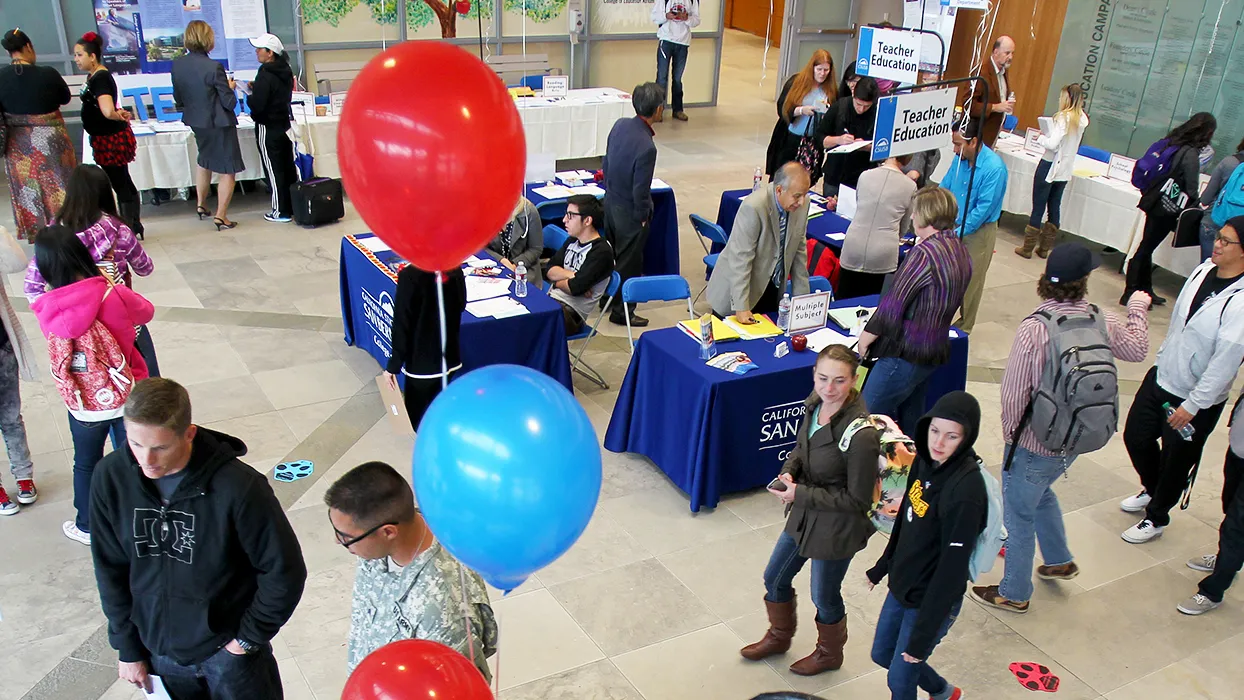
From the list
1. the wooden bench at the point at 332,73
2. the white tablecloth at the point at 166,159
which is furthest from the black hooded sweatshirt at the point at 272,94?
the wooden bench at the point at 332,73

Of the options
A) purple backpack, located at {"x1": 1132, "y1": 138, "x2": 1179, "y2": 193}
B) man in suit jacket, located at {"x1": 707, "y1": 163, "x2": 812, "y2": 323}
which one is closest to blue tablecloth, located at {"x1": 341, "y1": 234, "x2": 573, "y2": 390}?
man in suit jacket, located at {"x1": 707, "y1": 163, "x2": 812, "y2": 323}

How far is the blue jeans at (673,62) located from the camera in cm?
1227

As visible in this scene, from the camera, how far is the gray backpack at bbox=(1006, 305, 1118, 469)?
3.68 m

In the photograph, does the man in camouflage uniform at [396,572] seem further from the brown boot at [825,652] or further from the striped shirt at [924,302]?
the striped shirt at [924,302]

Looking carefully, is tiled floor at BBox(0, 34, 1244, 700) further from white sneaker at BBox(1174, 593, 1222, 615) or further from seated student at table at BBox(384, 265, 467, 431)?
seated student at table at BBox(384, 265, 467, 431)

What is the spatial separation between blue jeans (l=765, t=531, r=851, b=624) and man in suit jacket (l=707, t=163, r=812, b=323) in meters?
1.83

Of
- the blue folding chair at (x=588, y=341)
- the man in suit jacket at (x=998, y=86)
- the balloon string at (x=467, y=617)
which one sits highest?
the man in suit jacket at (x=998, y=86)

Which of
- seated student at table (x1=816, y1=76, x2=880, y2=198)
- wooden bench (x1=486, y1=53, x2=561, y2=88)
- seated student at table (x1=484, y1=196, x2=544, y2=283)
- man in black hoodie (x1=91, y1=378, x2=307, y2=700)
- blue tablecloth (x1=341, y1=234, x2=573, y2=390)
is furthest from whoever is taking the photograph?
wooden bench (x1=486, y1=53, x2=561, y2=88)

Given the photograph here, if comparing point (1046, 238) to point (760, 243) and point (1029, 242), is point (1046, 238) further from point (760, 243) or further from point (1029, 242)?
point (760, 243)

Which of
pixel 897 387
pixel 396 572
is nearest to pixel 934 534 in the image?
pixel 396 572

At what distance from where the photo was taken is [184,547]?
2492mm

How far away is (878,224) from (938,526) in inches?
130

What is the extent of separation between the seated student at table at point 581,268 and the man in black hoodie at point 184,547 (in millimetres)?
3200

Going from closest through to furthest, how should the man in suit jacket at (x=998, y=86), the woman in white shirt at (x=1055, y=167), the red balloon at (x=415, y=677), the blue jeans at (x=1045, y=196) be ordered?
the red balloon at (x=415, y=677)
the woman in white shirt at (x=1055, y=167)
the blue jeans at (x=1045, y=196)
the man in suit jacket at (x=998, y=86)
